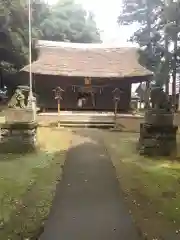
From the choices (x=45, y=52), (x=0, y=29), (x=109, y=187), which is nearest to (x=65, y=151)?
(x=109, y=187)

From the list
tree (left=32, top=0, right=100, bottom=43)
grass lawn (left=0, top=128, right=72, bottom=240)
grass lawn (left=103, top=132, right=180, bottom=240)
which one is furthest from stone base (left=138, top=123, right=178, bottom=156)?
tree (left=32, top=0, right=100, bottom=43)

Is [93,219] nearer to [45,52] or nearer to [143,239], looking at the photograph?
[143,239]

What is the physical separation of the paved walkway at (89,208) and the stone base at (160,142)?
193 centimetres

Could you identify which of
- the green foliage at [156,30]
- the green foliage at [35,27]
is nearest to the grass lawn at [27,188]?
the green foliage at [35,27]

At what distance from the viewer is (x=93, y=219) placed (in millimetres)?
5305

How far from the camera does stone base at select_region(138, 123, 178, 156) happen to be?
1097 cm

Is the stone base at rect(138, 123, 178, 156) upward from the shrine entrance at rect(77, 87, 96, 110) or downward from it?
downward

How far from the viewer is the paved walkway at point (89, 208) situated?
477 cm

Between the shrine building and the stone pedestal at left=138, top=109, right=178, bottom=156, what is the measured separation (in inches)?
454

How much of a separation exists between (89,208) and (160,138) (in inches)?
223

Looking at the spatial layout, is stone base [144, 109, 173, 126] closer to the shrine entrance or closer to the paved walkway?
the paved walkway

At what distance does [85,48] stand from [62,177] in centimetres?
1936

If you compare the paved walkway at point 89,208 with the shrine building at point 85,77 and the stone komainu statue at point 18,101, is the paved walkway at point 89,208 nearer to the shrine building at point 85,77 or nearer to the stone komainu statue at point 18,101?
the stone komainu statue at point 18,101

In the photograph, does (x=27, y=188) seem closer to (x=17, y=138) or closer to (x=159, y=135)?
(x=17, y=138)
